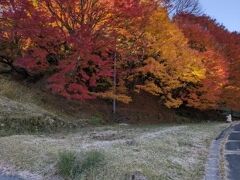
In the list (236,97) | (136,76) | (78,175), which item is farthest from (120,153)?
(236,97)

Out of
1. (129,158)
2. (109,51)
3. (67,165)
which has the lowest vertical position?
(67,165)

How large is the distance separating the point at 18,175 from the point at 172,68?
20.7m

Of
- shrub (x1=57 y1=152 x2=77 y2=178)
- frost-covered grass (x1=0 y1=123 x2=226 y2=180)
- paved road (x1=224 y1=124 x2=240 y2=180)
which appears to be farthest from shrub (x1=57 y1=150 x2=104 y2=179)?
paved road (x1=224 y1=124 x2=240 y2=180)

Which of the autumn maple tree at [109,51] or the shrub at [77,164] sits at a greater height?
the autumn maple tree at [109,51]

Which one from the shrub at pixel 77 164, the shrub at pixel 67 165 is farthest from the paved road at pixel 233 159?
the shrub at pixel 67 165

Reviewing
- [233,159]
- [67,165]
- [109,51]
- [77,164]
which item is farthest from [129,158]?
[109,51]

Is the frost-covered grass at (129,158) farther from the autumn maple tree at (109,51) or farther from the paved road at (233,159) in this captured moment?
the autumn maple tree at (109,51)

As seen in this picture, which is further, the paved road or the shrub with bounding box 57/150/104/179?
the paved road

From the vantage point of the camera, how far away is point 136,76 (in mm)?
31266

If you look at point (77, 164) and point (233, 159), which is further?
point (233, 159)

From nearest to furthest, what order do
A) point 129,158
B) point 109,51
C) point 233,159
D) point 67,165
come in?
point 67,165, point 129,158, point 233,159, point 109,51

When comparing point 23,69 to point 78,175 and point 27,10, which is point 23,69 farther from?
point 78,175

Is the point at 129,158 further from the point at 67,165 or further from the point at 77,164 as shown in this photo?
the point at 67,165

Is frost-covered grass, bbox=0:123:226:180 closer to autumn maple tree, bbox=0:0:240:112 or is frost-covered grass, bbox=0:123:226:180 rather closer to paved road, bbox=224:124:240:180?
paved road, bbox=224:124:240:180
